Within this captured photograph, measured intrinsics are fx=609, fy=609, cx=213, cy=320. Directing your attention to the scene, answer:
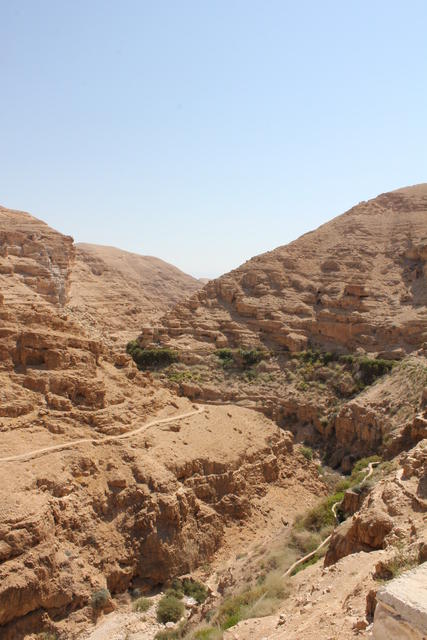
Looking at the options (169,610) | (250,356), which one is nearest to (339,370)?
(250,356)

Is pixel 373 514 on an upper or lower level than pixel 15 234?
lower

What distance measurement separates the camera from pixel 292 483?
26.0 metres

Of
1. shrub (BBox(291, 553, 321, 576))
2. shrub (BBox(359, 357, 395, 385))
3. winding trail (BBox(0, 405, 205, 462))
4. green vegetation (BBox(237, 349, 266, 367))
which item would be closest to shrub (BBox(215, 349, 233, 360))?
green vegetation (BBox(237, 349, 266, 367))

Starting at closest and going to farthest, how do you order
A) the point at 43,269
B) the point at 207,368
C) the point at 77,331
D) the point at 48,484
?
the point at 48,484, the point at 77,331, the point at 207,368, the point at 43,269

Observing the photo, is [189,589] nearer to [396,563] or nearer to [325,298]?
[396,563]

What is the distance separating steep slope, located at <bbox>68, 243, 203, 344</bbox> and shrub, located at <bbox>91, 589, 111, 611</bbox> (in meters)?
35.0

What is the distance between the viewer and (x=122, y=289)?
72.4 meters

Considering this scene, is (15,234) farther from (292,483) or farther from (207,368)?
(292,483)

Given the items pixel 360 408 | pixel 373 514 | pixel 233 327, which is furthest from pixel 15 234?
pixel 373 514

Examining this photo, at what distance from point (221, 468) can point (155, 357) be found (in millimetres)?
18974

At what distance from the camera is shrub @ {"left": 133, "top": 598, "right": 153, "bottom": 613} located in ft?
55.9

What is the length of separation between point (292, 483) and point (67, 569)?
12.0 meters

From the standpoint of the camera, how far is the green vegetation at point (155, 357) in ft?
133

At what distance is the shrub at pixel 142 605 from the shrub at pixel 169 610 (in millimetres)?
360
